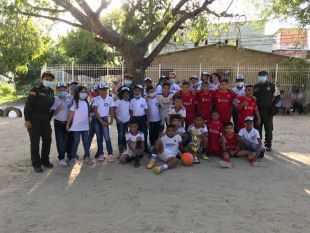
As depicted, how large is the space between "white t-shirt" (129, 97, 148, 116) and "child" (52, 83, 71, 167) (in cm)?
138

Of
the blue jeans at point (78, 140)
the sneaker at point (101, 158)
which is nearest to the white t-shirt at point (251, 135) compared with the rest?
the sneaker at point (101, 158)

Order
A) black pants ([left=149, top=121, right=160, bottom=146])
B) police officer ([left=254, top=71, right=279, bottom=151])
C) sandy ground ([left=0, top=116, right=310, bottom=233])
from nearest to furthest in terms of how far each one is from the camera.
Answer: sandy ground ([left=0, top=116, right=310, bottom=233]) → black pants ([left=149, top=121, right=160, bottom=146]) → police officer ([left=254, top=71, right=279, bottom=151])

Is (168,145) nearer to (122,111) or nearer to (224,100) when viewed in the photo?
(122,111)

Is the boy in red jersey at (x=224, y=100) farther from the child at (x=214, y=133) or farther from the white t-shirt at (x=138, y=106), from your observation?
the white t-shirt at (x=138, y=106)

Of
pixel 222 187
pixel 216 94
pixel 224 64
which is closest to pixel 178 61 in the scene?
pixel 224 64

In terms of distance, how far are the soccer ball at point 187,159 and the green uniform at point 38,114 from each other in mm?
2728

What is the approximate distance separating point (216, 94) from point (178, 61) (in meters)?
17.5

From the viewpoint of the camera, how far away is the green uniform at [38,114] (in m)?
7.45

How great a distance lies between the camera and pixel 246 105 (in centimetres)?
870

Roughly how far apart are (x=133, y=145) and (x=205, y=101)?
189cm

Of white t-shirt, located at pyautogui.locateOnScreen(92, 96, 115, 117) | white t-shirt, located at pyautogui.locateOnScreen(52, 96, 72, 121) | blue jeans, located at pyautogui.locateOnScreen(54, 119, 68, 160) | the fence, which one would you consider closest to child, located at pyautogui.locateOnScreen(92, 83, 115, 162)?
white t-shirt, located at pyautogui.locateOnScreen(92, 96, 115, 117)

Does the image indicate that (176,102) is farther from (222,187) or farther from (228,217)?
(228,217)

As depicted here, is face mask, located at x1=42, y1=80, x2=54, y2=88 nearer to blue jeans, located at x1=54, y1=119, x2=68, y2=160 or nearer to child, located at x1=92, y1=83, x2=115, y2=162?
blue jeans, located at x1=54, y1=119, x2=68, y2=160

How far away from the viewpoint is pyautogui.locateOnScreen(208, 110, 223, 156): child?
845 centimetres
